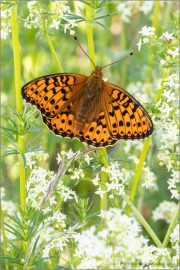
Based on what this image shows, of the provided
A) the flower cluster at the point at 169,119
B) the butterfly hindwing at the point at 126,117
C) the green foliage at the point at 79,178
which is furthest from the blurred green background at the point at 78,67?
the butterfly hindwing at the point at 126,117

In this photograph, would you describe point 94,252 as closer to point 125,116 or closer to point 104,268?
point 104,268

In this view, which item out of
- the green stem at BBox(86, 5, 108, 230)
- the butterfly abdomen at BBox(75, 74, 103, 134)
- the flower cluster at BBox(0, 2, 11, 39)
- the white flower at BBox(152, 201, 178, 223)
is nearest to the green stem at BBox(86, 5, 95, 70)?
the green stem at BBox(86, 5, 108, 230)

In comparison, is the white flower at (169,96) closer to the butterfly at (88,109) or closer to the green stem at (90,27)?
the butterfly at (88,109)

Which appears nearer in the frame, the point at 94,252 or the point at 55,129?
the point at 94,252

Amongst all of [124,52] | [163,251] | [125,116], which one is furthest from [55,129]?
[124,52]

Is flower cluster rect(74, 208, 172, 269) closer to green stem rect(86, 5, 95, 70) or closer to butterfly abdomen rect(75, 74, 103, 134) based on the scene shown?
butterfly abdomen rect(75, 74, 103, 134)

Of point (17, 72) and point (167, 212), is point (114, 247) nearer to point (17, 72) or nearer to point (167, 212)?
point (17, 72)

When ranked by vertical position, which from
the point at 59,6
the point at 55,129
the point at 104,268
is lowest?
the point at 104,268

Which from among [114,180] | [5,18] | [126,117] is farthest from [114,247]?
[5,18]
